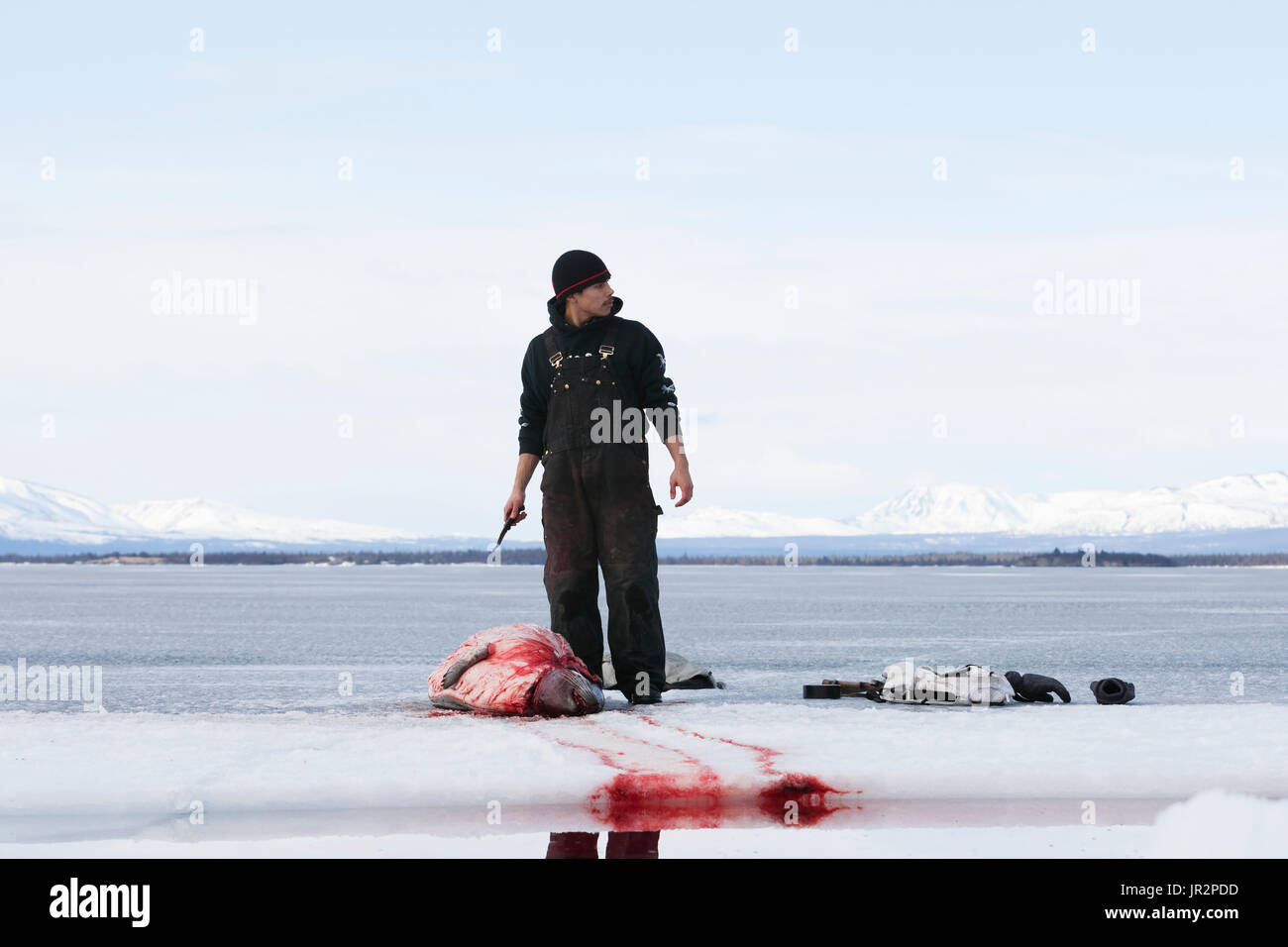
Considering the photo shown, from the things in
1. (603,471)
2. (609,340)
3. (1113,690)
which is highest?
(609,340)

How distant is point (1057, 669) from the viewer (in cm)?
1391

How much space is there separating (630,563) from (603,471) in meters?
0.49

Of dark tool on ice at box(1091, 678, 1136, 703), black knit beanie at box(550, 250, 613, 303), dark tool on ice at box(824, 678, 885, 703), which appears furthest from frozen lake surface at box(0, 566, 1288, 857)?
black knit beanie at box(550, 250, 613, 303)

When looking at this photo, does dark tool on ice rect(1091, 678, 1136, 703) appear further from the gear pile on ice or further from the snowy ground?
the snowy ground

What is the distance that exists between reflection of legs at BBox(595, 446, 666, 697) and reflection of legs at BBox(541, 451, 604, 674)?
9cm

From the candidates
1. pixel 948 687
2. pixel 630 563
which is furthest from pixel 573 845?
pixel 948 687

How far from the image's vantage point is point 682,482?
6.93 meters

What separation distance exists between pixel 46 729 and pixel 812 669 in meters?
8.80

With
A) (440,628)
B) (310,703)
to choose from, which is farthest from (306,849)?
(440,628)

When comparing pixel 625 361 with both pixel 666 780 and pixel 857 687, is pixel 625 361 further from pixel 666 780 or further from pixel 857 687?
pixel 666 780

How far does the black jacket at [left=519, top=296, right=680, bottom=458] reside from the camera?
7.10 meters

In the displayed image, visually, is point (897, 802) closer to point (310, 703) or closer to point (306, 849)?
point (306, 849)

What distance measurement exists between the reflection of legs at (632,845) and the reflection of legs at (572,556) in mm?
2908

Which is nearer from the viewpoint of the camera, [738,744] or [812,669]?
[738,744]
